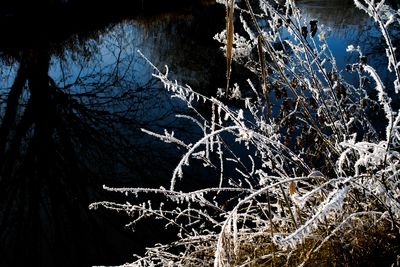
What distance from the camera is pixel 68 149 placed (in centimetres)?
486

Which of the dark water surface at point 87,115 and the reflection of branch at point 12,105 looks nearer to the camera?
the dark water surface at point 87,115

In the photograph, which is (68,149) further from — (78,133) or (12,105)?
(12,105)

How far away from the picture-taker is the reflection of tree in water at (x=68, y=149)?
141 inches

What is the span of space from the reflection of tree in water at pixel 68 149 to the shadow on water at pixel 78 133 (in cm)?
1

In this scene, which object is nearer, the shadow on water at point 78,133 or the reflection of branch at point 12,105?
the shadow on water at point 78,133

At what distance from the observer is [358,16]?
9.59 metres

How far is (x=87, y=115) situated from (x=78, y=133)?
426 millimetres

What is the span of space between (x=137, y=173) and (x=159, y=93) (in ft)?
6.09

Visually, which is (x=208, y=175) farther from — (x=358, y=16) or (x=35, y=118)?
(x=358, y=16)

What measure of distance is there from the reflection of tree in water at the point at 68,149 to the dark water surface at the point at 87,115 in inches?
0.4

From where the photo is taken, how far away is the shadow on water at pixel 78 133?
3.61m

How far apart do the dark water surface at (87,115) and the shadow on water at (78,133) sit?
12 mm

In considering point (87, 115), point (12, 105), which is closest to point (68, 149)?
point (87, 115)

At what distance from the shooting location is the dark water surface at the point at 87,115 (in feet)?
11.9
